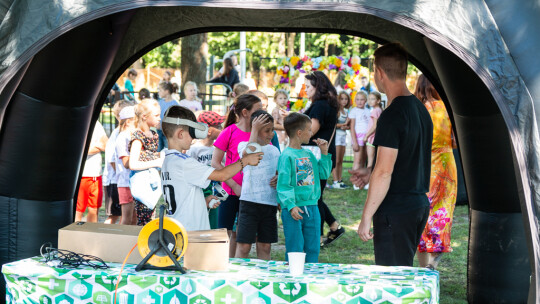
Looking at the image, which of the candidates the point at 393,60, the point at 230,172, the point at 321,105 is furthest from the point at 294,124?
the point at 321,105

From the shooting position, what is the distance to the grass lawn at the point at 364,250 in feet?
Answer: 20.8

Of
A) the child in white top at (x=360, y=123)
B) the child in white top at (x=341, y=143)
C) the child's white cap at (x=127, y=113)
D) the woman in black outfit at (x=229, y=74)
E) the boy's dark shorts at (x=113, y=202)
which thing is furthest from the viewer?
the woman in black outfit at (x=229, y=74)

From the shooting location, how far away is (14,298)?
369cm

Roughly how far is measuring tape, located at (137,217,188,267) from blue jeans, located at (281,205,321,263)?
1937 millimetres

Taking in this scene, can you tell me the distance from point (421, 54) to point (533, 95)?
2.67 metres

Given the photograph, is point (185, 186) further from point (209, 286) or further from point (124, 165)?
point (124, 165)

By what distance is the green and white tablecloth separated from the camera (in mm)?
3396

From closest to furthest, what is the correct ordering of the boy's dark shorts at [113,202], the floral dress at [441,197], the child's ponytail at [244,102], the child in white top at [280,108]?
1. the child's ponytail at [244,102]
2. the floral dress at [441,197]
3. the boy's dark shorts at [113,202]
4. the child in white top at [280,108]

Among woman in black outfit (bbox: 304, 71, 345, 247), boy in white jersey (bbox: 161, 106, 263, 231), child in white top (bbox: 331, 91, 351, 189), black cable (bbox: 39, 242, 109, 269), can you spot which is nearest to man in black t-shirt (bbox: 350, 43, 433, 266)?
boy in white jersey (bbox: 161, 106, 263, 231)

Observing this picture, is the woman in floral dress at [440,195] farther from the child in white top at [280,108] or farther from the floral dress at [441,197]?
the child in white top at [280,108]

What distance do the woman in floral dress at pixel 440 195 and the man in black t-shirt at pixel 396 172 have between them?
5.65 feet

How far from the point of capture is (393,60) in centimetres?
436

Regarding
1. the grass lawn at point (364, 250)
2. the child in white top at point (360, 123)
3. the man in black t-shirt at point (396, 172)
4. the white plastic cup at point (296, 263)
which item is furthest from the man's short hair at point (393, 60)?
the child in white top at point (360, 123)

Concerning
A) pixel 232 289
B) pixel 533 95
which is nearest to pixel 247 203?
pixel 232 289
